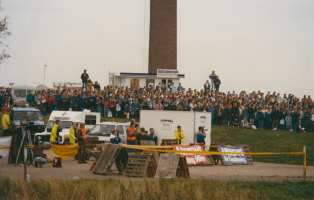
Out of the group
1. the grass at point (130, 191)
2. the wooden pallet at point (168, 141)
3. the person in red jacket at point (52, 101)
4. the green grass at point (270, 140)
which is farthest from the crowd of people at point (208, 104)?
the grass at point (130, 191)

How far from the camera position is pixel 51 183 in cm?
1115

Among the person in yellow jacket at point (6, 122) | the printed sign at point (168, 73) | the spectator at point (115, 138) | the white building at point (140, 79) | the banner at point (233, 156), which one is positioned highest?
the printed sign at point (168, 73)

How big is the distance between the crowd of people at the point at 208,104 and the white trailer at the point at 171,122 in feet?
21.4

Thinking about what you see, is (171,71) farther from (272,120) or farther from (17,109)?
(17,109)

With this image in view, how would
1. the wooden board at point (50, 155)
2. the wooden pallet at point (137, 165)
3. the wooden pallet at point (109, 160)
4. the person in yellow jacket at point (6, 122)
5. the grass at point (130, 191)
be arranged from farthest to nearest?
the person in yellow jacket at point (6, 122) → the wooden board at point (50, 155) → the wooden pallet at point (109, 160) → the wooden pallet at point (137, 165) → the grass at point (130, 191)

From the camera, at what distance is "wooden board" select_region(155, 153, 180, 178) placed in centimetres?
1437

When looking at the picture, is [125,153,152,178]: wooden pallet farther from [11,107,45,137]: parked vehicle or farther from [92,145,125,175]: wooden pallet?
[11,107,45,137]: parked vehicle

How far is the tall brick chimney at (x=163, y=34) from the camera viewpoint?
44156mm

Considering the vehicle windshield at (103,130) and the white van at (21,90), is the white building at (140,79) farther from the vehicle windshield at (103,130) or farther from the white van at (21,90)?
the vehicle windshield at (103,130)

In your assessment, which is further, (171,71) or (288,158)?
(171,71)

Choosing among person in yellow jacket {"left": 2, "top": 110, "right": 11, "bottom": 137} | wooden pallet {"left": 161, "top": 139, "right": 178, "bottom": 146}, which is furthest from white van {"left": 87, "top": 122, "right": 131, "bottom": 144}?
person in yellow jacket {"left": 2, "top": 110, "right": 11, "bottom": 137}

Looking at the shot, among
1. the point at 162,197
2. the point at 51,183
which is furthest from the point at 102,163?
the point at 162,197

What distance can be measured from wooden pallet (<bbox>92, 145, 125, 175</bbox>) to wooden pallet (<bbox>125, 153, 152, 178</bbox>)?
423 millimetres

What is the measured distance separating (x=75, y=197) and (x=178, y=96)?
22660mm
